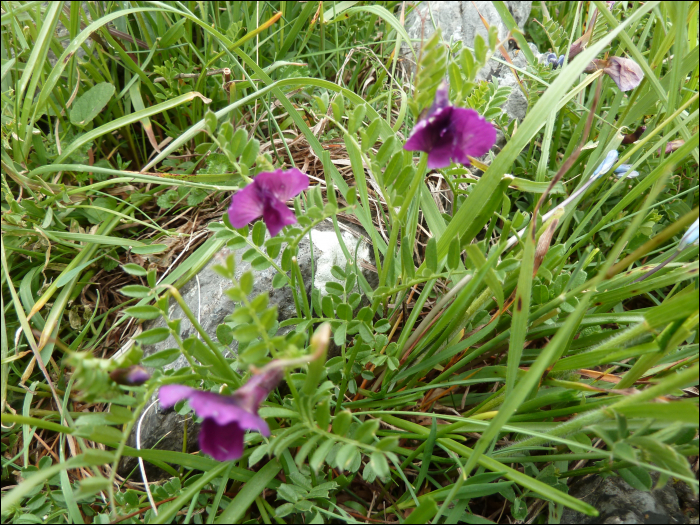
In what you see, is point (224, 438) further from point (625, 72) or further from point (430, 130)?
point (625, 72)

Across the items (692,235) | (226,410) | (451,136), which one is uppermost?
(451,136)

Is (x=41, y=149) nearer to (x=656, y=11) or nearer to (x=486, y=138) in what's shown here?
(x=486, y=138)

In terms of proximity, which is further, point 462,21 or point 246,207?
point 462,21

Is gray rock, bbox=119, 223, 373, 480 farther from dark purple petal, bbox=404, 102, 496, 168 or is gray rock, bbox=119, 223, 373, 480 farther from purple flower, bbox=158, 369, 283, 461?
dark purple petal, bbox=404, 102, 496, 168

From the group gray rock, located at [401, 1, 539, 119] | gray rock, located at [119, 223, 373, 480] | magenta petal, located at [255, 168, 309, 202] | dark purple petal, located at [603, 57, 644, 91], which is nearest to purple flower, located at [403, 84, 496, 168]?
magenta petal, located at [255, 168, 309, 202]

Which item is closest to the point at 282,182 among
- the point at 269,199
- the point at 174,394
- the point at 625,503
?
Answer: the point at 269,199
